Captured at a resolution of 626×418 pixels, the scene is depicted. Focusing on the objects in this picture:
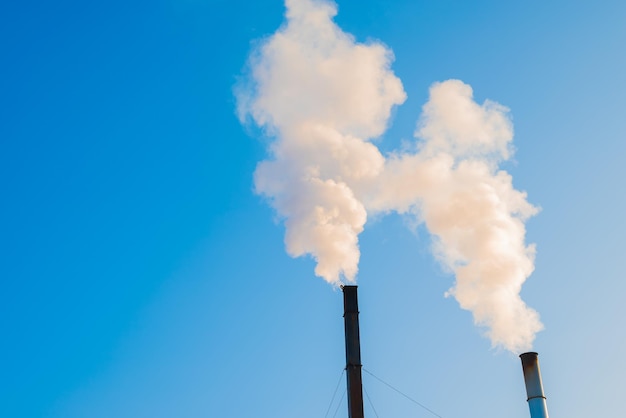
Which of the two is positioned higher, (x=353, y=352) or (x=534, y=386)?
(x=353, y=352)

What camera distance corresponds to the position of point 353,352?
20.4 m

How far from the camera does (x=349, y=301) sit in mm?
21562

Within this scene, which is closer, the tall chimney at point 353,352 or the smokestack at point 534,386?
the tall chimney at point 353,352

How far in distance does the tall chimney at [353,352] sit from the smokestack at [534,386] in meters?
4.92

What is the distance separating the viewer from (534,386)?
20.3m

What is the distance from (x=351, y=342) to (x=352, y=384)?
132 cm

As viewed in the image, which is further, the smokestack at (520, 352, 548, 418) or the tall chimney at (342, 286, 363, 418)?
the smokestack at (520, 352, 548, 418)

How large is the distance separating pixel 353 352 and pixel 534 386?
209 inches

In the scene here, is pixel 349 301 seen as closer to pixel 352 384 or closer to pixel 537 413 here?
pixel 352 384

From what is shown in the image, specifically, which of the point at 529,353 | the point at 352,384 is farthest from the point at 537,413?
the point at 352,384

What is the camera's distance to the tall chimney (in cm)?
A: 1950

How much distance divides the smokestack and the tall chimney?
4.92m

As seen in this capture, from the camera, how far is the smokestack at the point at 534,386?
65.4 ft

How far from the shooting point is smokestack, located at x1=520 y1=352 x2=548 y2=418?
1992 centimetres
